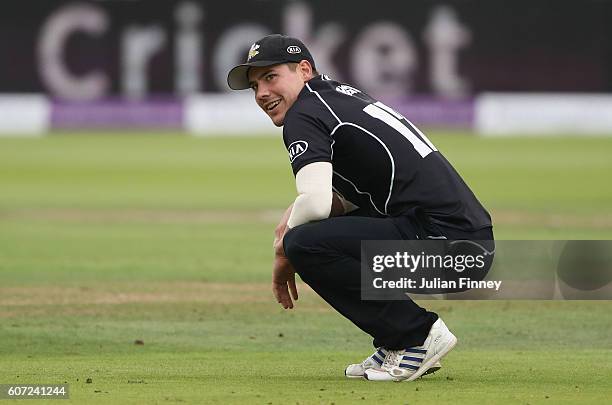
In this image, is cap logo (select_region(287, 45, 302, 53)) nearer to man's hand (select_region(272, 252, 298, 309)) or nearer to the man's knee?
the man's knee

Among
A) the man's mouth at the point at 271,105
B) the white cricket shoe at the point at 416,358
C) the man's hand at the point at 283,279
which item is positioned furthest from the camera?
the man's mouth at the point at 271,105

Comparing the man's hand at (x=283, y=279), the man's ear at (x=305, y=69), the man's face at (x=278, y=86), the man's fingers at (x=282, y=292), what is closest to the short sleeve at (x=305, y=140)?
the man's face at (x=278, y=86)

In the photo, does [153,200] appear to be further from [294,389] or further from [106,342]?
[294,389]

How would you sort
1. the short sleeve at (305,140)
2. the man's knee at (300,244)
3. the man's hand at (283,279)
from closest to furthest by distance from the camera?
the short sleeve at (305,140) → the man's knee at (300,244) → the man's hand at (283,279)

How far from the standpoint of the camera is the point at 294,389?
6398mm

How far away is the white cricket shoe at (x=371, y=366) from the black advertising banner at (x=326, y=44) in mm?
32390

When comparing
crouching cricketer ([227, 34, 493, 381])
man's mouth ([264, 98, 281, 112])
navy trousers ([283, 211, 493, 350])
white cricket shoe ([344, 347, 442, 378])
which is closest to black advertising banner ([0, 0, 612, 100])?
man's mouth ([264, 98, 281, 112])

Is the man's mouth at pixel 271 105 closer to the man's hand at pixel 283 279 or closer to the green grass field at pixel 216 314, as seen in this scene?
the man's hand at pixel 283 279

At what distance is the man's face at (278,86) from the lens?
680 cm

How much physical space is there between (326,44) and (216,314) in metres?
30.8

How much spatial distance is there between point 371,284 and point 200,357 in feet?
4.59

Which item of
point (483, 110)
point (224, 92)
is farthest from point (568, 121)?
point (224, 92)

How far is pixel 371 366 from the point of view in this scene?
22.3ft

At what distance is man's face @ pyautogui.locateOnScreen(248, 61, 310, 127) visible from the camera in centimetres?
680
